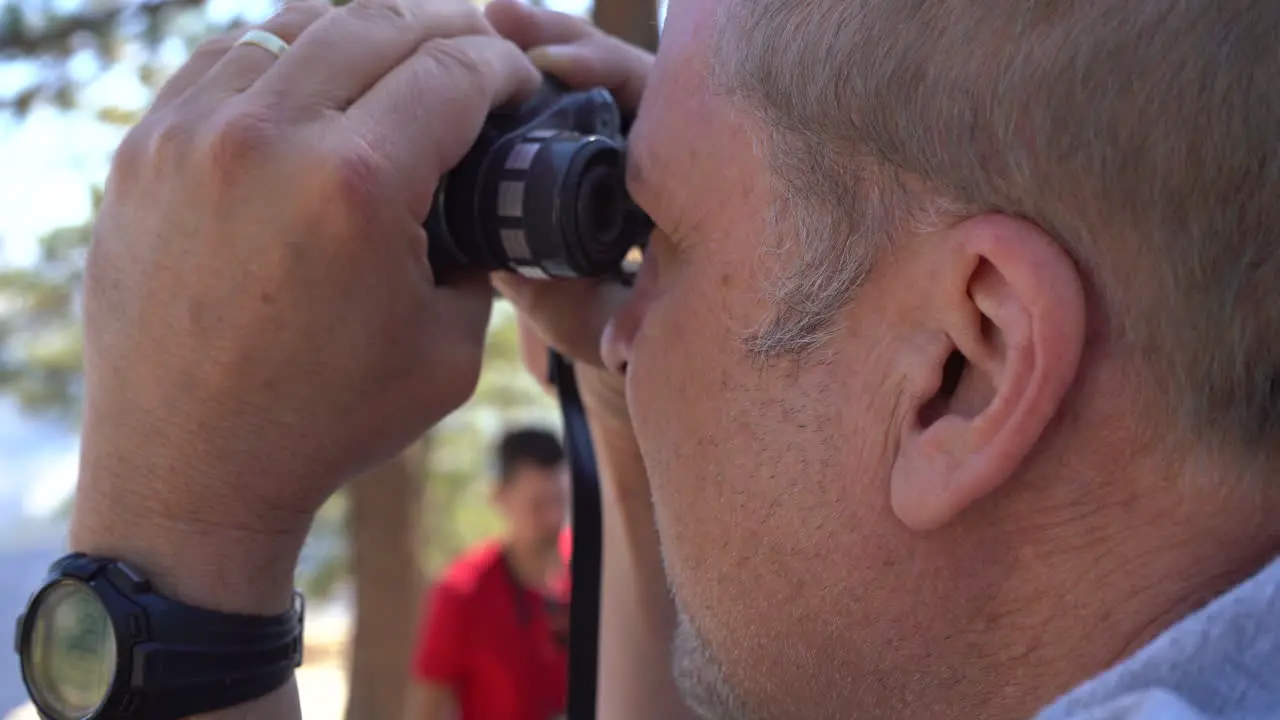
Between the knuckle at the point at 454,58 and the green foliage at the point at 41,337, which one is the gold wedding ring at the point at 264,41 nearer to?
the knuckle at the point at 454,58

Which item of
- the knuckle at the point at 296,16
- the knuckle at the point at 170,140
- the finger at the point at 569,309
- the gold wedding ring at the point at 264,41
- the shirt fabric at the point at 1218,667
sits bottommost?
the finger at the point at 569,309

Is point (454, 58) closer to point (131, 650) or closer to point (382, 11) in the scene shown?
point (382, 11)

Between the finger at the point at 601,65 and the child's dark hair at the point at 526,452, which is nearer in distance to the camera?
the finger at the point at 601,65

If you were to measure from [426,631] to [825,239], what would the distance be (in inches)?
101

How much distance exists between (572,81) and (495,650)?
84.3 inches

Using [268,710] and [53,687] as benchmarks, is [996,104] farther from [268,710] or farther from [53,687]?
[53,687]

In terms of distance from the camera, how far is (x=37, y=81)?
13.6ft

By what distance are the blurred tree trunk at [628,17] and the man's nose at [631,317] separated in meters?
1.92

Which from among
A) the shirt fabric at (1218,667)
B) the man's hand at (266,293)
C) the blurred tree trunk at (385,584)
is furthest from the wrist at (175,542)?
the blurred tree trunk at (385,584)

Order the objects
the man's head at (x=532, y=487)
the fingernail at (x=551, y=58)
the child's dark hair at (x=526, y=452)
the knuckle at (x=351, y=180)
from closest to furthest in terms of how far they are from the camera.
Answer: the knuckle at (x=351, y=180), the fingernail at (x=551, y=58), the man's head at (x=532, y=487), the child's dark hair at (x=526, y=452)

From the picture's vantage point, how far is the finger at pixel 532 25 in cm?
119

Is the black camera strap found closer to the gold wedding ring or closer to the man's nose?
the man's nose

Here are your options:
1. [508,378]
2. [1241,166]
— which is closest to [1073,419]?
[1241,166]

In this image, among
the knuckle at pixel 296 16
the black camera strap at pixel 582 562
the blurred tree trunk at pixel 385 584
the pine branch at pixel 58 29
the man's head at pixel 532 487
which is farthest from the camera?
the blurred tree trunk at pixel 385 584
